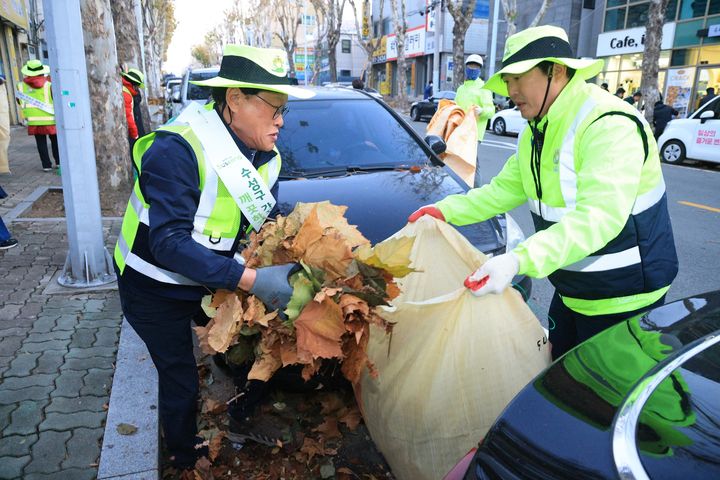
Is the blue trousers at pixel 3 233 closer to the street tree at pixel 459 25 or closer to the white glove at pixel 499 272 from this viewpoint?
the white glove at pixel 499 272

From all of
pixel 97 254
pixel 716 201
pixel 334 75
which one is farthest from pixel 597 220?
pixel 334 75

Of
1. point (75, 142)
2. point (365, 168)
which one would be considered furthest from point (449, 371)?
point (75, 142)

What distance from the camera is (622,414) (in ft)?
4.16

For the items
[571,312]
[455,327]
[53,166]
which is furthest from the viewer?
[53,166]

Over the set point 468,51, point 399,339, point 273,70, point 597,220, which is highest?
point 468,51

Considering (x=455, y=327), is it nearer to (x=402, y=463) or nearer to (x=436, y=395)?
(x=436, y=395)

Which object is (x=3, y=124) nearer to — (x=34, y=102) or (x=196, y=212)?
(x=34, y=102)

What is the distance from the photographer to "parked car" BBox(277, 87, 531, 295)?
331 cm

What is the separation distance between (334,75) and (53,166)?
30.1 m

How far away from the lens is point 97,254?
4348 mm

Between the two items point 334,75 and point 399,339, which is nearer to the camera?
point 399,339

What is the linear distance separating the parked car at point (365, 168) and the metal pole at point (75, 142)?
58.4 inches

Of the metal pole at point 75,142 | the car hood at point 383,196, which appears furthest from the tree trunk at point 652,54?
the metal pole at point 75,142

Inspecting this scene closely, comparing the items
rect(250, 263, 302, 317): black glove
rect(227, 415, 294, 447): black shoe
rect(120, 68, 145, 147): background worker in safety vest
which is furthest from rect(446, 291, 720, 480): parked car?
rect(120, 68, 145, 147): background worker in safety vest
